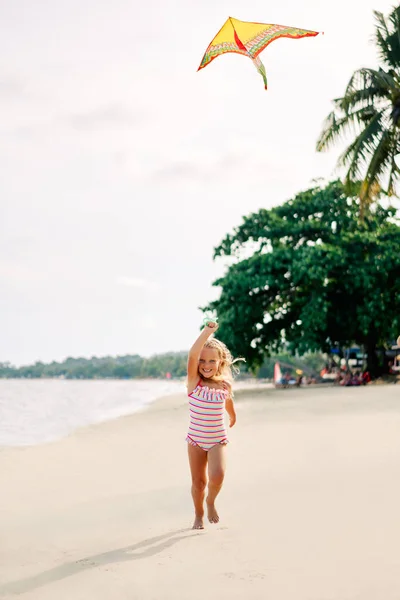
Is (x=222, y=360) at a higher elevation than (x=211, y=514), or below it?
higher

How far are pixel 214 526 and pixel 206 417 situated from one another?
74 centimetres

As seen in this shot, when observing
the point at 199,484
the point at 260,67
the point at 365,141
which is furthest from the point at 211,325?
the point at 365,141

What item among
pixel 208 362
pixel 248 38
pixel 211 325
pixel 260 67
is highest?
pixel 248 38

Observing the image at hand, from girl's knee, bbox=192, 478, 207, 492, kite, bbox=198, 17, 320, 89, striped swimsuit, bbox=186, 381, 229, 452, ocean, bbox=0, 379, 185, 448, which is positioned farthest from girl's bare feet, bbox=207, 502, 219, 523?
ocean, bbox=0, 379, 185, 448

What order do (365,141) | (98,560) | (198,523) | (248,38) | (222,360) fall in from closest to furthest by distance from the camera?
1. (98,560)
2. (198,523)
3. (222,360)
4. (248,38)
5. (365,141)

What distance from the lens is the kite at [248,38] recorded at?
20.0ft

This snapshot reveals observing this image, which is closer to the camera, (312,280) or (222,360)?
(222,360)

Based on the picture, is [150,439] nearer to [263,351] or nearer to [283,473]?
[283,473]

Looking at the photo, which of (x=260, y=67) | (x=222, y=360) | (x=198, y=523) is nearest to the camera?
(x=198, y=523)

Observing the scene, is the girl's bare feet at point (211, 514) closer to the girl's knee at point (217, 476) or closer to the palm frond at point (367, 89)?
the girl's knee at point (217, 476)

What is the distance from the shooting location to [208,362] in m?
5.12

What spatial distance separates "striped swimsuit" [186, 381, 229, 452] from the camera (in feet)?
16.6

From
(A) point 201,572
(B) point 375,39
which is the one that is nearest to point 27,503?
(A) point 201,572

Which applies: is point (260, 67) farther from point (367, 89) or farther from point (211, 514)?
point (367, 89)
